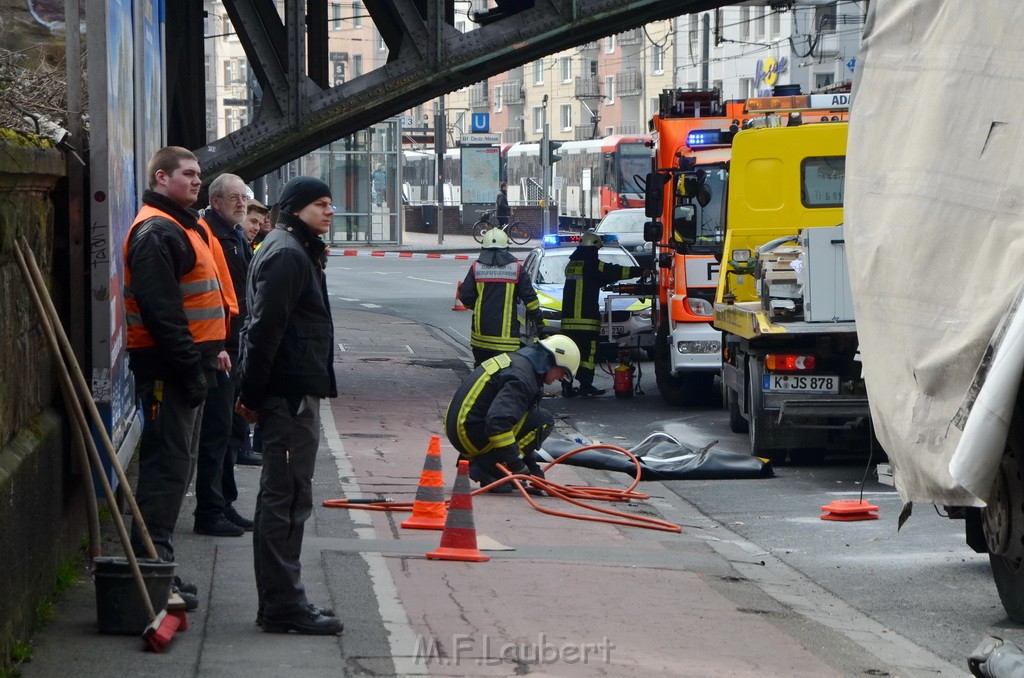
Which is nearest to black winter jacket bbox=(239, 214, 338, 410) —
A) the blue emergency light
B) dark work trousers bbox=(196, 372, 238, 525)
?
dark work trousers bbox=(196, 372, 238, 525)

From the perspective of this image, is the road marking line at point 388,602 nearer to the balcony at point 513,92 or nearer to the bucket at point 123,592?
the bucket at point 123,592

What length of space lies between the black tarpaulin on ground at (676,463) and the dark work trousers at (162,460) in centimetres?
568

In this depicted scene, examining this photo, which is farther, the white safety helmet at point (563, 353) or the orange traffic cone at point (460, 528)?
the white safety helmet at point (563, 353)

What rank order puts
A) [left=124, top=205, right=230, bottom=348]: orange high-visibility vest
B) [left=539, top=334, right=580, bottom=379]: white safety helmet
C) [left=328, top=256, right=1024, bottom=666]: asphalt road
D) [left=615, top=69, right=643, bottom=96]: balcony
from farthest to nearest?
[left=615, top=69, right=643, bottom=96]: balcony → [left=539, top=334, right=580, bottom=379]: white safety helmet → [left=328, top=256, right=1024, bottom=666]: asphalt road → [left=124, top=205, right=230, bottom=348]: orange high-visibility vest

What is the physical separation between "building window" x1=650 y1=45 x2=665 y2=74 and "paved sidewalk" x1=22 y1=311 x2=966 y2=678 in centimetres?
6297

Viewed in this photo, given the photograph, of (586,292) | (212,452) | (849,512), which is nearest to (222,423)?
(212,452)

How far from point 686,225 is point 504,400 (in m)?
6.98

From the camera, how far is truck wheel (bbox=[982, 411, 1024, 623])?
636 centimetres

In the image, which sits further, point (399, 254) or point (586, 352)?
point (399, 254)

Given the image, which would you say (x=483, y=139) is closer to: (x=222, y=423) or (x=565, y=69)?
(x=565, y=69)

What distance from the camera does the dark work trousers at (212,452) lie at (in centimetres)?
800

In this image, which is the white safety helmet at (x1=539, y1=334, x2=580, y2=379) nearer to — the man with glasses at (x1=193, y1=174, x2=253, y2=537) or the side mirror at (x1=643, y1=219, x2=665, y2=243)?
the man with glasses at (x1=193, y1=174, x2=253, y2=537)

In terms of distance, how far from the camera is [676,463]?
460 inches

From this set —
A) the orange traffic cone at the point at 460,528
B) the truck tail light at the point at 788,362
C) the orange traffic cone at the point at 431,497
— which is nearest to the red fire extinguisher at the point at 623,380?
the truck tail light at the point at 788,362
